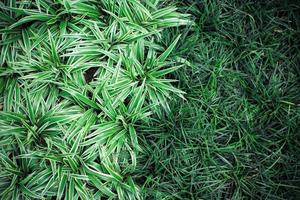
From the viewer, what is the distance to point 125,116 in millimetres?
2764

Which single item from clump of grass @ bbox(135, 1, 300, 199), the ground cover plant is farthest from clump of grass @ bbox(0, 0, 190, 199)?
clump of grass @ bbox(135, 1, 300, 199)

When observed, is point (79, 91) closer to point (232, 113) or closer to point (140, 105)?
point (140, 105)

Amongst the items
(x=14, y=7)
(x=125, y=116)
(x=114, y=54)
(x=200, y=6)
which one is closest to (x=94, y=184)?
(x=125, y=116)

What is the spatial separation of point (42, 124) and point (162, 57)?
1.04 meters

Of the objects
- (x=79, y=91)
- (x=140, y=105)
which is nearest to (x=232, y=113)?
(x=140, y=105)

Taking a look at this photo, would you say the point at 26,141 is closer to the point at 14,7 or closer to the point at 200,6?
the point at 14,7

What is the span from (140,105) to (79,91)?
472 mm

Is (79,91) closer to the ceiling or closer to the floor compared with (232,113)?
closer to the ceiling

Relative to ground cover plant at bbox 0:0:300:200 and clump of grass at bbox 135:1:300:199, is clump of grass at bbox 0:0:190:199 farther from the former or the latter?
clump of grass at bbox 135:1:300:199

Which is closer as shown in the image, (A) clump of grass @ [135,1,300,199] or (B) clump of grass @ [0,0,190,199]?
(B) clump of grass @ [0,0,190,199]

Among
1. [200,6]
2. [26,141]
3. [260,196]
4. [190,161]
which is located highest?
[200,6]

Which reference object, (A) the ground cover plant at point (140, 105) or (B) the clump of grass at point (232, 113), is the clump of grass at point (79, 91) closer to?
(A) the ground cover plant at point (140, 105)

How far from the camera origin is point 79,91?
276 centimetres

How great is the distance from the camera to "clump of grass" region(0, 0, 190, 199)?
262cm
